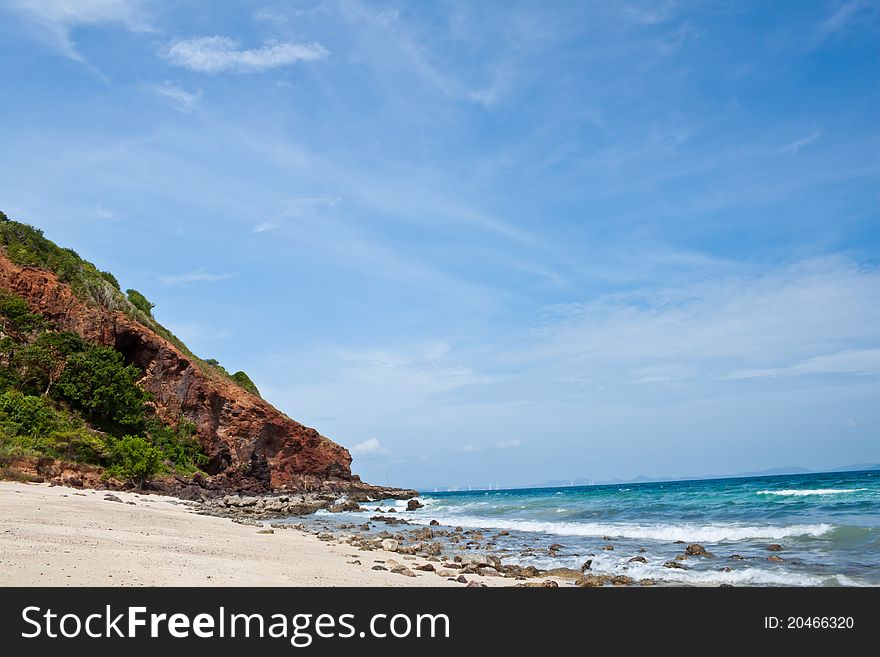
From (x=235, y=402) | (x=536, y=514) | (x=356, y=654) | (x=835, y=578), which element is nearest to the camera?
(x=356, y=654)

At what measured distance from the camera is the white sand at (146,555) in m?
7.07

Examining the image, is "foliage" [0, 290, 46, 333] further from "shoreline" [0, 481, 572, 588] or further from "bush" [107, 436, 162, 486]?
"shoreline" [0, 481, 572, 588]

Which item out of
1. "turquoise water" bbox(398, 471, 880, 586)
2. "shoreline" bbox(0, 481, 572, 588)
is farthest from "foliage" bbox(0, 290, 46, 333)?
"turquoise water" bbox(398, 471, 880, 586)

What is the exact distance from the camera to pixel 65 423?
28750 mm

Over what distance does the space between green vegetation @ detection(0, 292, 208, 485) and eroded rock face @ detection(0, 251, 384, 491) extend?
2.23 m

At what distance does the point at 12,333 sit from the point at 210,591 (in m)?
33.8

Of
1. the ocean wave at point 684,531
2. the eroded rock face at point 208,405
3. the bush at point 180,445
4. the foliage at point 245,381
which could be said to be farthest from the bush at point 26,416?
the foliage at point 245,381

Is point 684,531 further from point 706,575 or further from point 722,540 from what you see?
point 706,575

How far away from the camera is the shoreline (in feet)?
23.3

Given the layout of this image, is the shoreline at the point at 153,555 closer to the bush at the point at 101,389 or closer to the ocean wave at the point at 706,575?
the ocean wave at the point at 706,575

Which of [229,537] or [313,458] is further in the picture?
[313,458]

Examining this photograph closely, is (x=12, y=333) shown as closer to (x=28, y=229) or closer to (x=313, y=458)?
(x=28, y=229)

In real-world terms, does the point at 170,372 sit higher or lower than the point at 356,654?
higher

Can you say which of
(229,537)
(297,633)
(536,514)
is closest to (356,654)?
(297,633)
